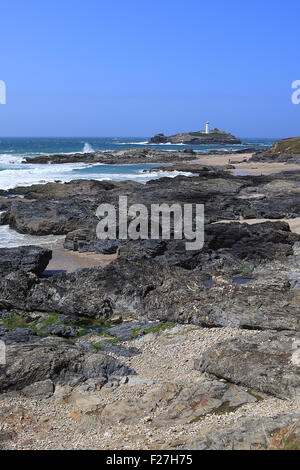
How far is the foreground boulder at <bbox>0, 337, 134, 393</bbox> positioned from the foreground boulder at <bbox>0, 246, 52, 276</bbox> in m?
4.91

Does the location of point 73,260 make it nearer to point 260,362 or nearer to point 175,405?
point 260,362

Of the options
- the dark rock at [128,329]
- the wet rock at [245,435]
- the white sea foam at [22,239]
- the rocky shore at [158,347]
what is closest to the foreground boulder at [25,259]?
the rocky shore at [158,347]

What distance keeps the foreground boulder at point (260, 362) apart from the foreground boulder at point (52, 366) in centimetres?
153

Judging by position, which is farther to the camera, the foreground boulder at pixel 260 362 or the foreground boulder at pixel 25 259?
the foreground boulder at pixel 25 259

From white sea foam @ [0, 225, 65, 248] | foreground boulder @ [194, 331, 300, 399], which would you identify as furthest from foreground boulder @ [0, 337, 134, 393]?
white sea foam @ [0, 225, 65, 248]

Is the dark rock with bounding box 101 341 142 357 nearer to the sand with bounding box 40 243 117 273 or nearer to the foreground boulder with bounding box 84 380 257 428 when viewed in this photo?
the foreground boulder with bounding box 84 380 257 428

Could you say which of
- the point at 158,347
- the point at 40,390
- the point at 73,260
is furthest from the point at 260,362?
the point at 73,260

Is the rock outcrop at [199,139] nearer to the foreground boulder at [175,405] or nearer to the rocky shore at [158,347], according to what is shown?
the rocky shore at [158,347]

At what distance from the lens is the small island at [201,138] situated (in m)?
148

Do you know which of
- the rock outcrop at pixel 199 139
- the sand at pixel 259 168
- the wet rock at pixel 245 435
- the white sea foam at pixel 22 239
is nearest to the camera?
the wet rock at pixel 245 435

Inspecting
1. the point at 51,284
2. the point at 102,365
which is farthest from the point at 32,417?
the point at 51,284

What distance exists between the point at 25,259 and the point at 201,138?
145 meters

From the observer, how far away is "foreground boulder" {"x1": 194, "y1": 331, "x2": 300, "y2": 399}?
6465 millimetres
